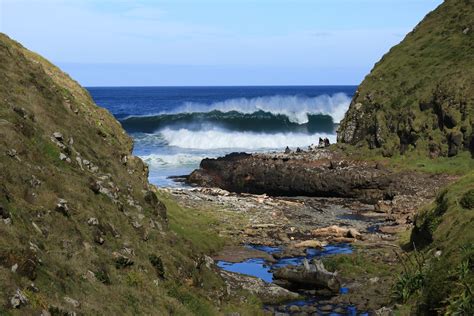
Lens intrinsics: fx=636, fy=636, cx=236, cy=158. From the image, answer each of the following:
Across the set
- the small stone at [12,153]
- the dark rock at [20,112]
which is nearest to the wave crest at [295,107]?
the dark rock at [20,112]

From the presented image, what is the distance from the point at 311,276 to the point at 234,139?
92.5 metres

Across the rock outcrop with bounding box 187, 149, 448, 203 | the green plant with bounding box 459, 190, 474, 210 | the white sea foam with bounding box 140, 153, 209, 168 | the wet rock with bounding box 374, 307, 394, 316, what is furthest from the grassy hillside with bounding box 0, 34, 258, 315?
the white sea foam with bounding box 140, 153, 209, 168

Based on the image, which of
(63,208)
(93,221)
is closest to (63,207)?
(63,208)

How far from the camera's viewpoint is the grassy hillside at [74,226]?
20203mm

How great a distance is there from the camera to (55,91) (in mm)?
38031

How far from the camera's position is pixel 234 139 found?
129 metres

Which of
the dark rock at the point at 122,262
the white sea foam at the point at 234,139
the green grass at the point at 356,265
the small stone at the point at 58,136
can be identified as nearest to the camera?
the dark rock at the point at 122,262

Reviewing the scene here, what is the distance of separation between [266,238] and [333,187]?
25.2m

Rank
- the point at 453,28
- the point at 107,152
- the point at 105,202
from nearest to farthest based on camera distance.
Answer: the point at 105,202
the point at 107,152
the point at 453,28

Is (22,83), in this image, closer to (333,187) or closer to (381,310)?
(381,310)

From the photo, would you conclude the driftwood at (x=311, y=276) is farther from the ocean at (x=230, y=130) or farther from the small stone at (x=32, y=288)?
the ocean at (x=230, y=130)

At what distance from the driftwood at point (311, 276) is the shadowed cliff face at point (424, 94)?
45094 mm

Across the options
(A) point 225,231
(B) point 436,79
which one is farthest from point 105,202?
(B) point 436,79

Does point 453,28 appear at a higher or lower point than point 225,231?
higher
